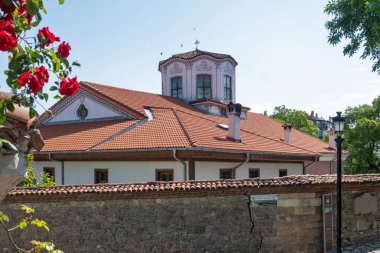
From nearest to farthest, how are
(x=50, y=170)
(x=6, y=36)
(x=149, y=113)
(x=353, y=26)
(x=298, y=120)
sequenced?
1. (x=6, y=36)
2. (x=353, y=26)
3. (x=50, y=170)
4. (x=149, y=113)
5. (x=298, y=120)

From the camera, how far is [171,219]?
9289 mm

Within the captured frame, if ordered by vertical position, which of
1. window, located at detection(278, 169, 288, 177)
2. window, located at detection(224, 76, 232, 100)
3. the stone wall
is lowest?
the stone wall

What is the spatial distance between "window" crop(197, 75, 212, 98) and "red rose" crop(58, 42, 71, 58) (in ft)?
68.8

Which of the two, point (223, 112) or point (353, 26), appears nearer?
point (353, 26)

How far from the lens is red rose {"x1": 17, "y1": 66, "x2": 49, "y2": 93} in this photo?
2.45m

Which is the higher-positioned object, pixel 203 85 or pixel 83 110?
pixel 203 85

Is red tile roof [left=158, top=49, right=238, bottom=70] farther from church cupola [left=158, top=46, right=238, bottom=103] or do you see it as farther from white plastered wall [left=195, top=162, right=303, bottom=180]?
white plastered wall [left=195, top=162, right=303, bottom=180]

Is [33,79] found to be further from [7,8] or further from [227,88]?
[227,88]

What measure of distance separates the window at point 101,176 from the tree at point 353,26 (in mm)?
9193

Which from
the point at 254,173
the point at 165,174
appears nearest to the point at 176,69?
the point at 254,173

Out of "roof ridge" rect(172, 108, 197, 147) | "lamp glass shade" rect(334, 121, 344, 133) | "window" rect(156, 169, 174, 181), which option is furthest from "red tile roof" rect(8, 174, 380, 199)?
"window" rect(156, 169, 174, 181)

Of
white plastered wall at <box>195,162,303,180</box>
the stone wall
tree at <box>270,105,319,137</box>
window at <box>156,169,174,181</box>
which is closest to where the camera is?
the stone wall

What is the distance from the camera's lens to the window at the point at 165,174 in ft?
45.6

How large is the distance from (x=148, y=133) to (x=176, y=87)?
9370mm
